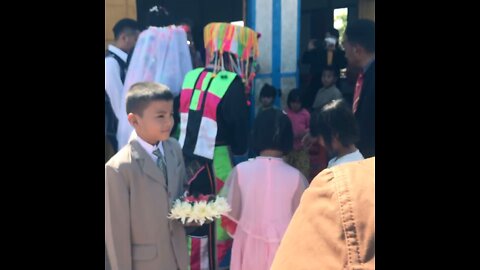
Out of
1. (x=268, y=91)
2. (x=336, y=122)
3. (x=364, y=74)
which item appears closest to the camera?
(x=364, y=74)

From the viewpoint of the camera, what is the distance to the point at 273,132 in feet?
6.81

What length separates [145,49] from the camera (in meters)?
2.01

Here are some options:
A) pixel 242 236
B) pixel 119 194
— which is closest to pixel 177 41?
pixel 119 194

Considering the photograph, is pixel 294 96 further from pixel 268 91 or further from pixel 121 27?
pixel 121 27

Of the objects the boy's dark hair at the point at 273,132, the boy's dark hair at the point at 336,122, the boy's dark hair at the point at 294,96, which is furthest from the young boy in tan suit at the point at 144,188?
the boy's dark hair at the point at 336,122

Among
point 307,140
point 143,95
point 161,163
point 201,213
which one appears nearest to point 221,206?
point 201,213

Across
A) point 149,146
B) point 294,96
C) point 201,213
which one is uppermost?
point 294,96

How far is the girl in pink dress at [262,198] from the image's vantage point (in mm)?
2102

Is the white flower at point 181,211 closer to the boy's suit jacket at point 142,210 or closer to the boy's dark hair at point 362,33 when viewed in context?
the boy's suit jacket at point 142,210

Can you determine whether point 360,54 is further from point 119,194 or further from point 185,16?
point 119,194

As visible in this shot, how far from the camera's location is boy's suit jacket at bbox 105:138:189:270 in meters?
1.95

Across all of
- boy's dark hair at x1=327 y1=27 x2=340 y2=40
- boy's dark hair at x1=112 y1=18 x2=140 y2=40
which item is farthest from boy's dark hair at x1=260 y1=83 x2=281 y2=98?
boy's dark hair at x1=112 y1=18 x2=140 y2=40

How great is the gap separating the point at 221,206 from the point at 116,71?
2.20 feet

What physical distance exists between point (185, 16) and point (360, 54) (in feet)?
2.26
